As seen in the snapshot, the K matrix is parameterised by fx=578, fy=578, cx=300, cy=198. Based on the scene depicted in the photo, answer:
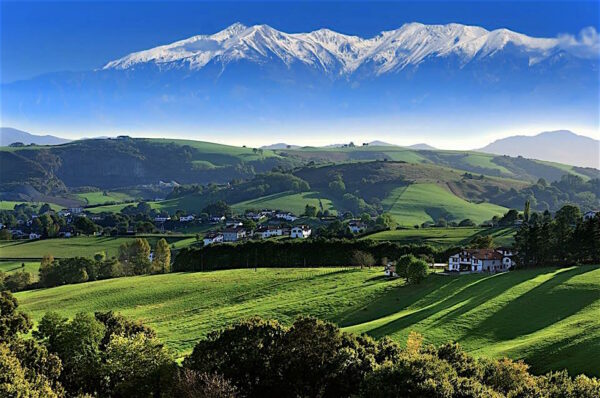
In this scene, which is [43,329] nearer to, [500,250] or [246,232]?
[500,250]

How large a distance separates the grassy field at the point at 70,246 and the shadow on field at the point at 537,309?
9507 centimetres

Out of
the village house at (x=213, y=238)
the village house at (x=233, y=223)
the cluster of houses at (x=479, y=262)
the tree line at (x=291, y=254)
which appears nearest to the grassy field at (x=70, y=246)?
the village house at (x=213, y=238)

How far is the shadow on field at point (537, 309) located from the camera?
4897cm

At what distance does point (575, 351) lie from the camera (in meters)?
39.5

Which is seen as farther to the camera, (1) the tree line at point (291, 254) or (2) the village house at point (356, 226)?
(2) the village house at point (356, 226)

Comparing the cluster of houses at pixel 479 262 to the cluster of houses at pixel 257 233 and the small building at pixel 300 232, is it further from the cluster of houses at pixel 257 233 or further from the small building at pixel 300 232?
the cluster of houses at pixel 257 233

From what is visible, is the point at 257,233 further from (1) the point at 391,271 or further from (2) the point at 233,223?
(1) the point at 391,271

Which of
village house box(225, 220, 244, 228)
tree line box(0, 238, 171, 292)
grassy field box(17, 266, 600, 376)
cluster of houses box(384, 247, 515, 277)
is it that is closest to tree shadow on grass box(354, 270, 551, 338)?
grassy field box(17, 266, 600, 376)

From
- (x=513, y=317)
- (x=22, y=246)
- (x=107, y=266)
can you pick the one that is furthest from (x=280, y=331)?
(x=22, y=246)

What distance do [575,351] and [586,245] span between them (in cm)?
3828

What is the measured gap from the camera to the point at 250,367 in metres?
34.3

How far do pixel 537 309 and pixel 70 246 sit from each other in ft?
369

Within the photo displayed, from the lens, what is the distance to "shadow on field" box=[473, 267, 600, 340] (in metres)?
49.0

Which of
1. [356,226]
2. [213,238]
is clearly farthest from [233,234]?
[356,226]
